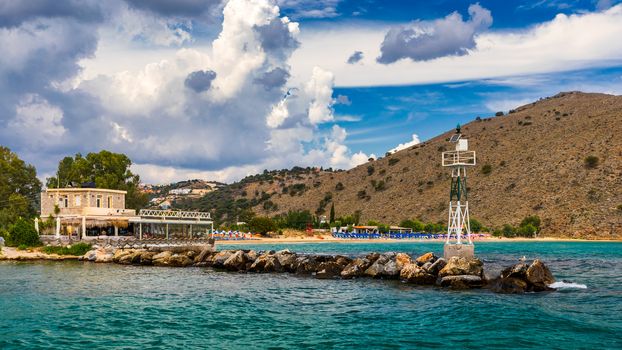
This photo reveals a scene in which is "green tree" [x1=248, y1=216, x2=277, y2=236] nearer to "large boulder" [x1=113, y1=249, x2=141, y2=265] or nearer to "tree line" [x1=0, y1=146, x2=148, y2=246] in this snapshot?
"tree line" [x1=0, y1=146, x2=148, y2=246]

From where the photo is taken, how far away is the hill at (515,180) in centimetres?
10038

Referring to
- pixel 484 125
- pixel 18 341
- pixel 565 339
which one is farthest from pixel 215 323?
pixel 484 125

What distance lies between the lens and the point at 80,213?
5703cm

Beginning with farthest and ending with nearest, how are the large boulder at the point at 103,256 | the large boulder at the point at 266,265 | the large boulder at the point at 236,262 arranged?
the large boulder at the point at 103,256 → the large boulder at the point at 236,262 → the large boulder at the point at 266,265

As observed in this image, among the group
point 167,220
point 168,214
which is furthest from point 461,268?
point 168,214

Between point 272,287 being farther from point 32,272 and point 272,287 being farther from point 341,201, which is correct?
point 341,201

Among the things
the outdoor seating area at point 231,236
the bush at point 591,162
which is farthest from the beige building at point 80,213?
the bush at point 591,162

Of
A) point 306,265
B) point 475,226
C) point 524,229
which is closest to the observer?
point 306,265

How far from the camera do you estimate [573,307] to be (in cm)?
2497

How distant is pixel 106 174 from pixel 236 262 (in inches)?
1417

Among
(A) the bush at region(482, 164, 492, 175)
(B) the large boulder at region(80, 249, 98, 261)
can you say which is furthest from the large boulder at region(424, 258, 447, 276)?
(A) the bush at region(482, 164, 492, 175)

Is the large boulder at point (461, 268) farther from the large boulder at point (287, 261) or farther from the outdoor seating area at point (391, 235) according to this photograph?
the outdoor seating area at point (391, 235)

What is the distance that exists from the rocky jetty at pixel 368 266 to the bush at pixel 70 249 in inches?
68.5

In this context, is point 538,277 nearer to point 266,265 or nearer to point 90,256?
point 266,265
